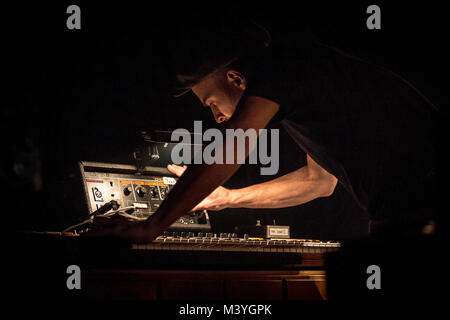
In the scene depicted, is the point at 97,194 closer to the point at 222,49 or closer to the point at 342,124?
the point at 222,49

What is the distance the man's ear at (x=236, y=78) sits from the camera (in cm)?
253

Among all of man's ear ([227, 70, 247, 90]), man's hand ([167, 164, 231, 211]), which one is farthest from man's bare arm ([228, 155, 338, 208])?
man's ear ([227, 70, 247, 90])

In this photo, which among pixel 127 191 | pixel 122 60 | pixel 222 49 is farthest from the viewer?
pixel 122 60

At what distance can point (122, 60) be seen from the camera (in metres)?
3.11

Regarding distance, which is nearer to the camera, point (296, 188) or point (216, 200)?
point (216, 200)

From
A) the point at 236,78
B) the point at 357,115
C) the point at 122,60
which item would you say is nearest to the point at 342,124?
the point at 357,115

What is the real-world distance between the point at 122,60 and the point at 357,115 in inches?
71.9

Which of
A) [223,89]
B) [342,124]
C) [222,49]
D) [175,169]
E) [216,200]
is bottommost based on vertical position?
[216,200]

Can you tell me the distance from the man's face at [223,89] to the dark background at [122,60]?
1.53 feet

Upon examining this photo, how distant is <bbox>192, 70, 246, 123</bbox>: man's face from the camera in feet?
8.30

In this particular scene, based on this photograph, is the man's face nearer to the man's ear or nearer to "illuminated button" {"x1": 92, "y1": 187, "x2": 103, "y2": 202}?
the man's ear

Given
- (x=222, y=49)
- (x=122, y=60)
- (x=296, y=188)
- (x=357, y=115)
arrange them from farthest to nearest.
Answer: (x=122, y=60) < (x=296, y=188) < (x=222, y=49) < (x=357, y=115)

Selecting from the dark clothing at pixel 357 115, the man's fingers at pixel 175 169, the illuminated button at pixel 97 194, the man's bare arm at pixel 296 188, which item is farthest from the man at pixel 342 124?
the man's fingers at pixel 175 169

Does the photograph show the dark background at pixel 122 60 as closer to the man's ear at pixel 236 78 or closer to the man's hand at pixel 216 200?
the man's ear at pixel 236 78
